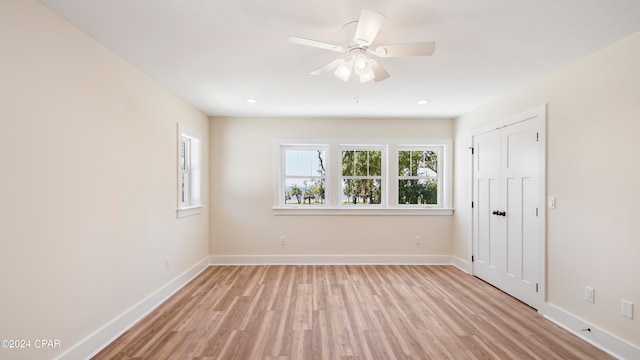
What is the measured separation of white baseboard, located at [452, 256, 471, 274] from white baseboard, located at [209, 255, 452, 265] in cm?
10

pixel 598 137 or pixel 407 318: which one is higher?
pixel 598 137

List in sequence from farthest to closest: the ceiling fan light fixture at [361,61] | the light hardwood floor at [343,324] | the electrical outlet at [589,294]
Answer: the electrical outlet at [589,294]
the light hardwood floor at [343,324]
the ceiling fan light fixture at [361,61]

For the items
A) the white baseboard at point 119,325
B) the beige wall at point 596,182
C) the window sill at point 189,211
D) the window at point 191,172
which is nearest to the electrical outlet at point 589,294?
the beige wall at point 596,182

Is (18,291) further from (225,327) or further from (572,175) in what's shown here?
(572,175)

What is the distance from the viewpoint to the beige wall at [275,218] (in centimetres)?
477

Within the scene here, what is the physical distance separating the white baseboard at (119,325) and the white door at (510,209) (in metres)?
3.96

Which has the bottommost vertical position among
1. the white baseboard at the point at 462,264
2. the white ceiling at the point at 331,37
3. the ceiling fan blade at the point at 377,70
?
the white baseboard at the point at 462,264

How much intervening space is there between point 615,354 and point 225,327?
3122 mm

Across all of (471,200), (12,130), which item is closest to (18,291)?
(12,130)

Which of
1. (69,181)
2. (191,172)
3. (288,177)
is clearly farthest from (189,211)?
(69,181)

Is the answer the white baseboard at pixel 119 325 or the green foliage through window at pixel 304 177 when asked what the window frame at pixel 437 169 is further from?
the white baseboard at pixel 119 325

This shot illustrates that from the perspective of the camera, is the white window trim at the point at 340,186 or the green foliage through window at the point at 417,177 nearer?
the white window trim at the point at 340,186

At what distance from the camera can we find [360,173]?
496cm

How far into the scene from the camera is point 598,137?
2422mm
